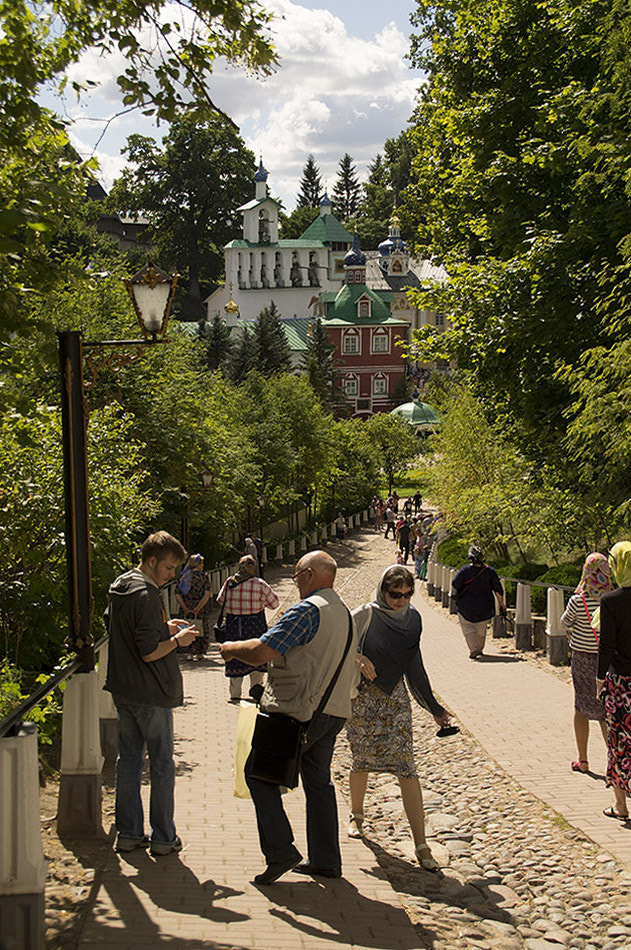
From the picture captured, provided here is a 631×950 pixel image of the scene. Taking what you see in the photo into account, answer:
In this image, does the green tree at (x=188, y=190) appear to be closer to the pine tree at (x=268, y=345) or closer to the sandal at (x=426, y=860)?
the pine tree at (x=268, y=345)

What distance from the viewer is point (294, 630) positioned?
562 centimetres

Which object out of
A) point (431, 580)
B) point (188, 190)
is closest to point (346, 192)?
point (188, 190)

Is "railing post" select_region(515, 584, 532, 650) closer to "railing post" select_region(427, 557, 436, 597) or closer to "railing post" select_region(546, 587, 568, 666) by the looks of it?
"railing post" select_region(546, 587, 568, 666)

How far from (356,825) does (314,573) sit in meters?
2.10

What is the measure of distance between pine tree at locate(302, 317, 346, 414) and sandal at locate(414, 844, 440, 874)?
2853 inches

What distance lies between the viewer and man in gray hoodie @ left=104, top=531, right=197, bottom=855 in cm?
598

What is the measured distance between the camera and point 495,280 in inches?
713

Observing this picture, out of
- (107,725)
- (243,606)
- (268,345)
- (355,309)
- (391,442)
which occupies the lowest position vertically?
(107,725)

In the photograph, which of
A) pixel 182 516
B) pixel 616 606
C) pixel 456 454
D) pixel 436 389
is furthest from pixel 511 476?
pixel 616 606

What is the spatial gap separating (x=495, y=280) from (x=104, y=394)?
Answer: 821cm

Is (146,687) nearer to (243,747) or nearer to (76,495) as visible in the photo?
(243,747)

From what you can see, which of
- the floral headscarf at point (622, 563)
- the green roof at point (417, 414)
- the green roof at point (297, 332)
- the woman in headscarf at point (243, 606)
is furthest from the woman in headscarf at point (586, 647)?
the green roof at point (297, 332)

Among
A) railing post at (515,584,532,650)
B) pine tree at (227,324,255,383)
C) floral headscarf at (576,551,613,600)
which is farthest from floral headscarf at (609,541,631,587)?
pine tree at (227,324,255,383)

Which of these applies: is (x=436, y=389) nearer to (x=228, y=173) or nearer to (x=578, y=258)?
(x=578, y=258)
